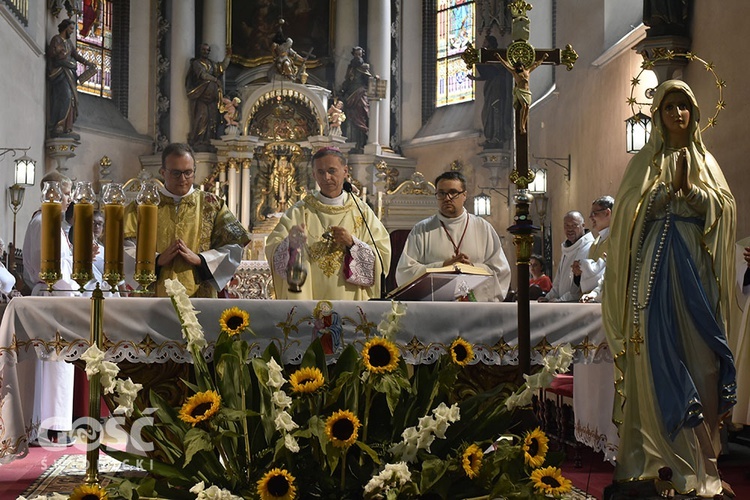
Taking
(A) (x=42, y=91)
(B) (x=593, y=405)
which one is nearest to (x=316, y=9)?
(A) (x=42, y=91)

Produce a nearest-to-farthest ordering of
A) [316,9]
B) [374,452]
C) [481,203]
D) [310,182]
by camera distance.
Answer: [374,452] → [481,203] → [310,182] → [316,9]

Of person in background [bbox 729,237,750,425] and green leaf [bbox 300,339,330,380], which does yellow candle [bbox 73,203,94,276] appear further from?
person in background [bbox 729,237,750,425]

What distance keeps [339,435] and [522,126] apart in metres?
2.03

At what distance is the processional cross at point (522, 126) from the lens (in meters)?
3.34

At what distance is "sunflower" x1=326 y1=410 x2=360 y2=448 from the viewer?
1.81 m

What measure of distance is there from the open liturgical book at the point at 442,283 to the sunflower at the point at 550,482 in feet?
8.94

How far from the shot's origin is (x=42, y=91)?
1750 centimetres

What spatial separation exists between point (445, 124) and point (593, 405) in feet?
52.3

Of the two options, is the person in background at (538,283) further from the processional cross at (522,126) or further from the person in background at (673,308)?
the processional cross at (522,126)

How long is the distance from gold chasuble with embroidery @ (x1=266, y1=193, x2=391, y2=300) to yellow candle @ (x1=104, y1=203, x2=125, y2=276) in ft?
7.28

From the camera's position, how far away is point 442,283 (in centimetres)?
470

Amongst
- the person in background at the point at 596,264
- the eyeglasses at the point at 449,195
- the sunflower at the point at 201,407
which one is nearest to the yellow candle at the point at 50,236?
the sunflower at the point at 201,407

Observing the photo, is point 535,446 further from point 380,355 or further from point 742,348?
point 742,348

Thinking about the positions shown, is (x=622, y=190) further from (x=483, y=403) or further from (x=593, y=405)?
(x=483, y=403)
